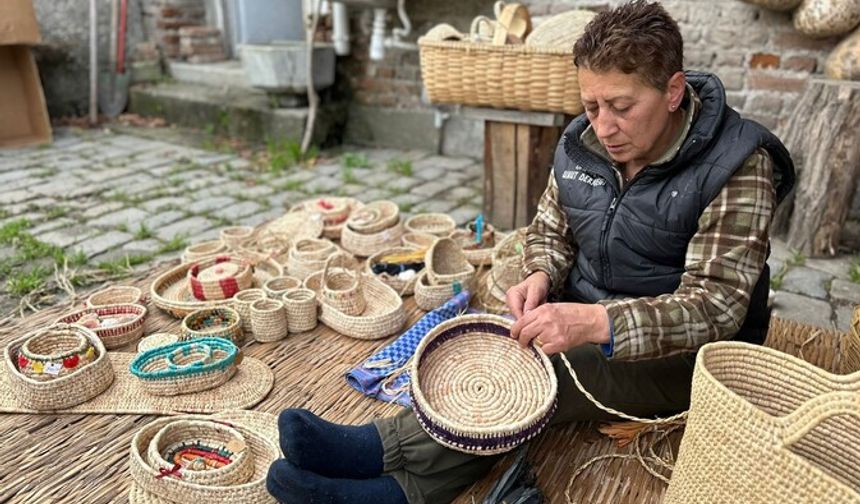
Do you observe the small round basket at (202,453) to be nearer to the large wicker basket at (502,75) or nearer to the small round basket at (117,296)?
the small round basket at (117,296)

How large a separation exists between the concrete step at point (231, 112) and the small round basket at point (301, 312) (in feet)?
10.2

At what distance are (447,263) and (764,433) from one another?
184cm

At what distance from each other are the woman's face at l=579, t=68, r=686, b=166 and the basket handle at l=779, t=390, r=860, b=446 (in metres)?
0.79

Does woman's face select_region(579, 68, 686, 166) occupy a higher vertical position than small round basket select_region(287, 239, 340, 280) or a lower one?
higher

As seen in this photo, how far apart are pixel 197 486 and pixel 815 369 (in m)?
1.49

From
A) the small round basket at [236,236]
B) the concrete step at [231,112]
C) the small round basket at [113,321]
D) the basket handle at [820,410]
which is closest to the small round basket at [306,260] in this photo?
the small round basket at [236,236]

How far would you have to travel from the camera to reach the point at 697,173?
1.73m

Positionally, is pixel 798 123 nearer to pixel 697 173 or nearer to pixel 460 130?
pixel 697 173

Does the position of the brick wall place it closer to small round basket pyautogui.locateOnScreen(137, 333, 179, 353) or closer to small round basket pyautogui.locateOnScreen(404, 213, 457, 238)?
small round basket pyautogui.locateOnScreen(404, 213, 457, 238)

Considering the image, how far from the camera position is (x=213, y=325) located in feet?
8.29

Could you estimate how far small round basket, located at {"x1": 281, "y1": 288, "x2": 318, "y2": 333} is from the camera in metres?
2.52

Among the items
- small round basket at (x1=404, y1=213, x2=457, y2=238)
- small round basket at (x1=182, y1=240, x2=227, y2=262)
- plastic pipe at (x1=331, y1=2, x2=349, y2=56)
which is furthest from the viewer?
plastic pipe at (x1=331, y1=2, x2=349, y2=56)

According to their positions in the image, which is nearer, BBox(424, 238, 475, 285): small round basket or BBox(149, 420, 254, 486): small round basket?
BBox(149, 420, 254, 486): small round basket

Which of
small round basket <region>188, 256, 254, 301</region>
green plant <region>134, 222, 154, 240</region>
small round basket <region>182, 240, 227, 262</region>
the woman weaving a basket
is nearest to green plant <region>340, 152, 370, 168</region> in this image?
green plant <region>134, 222, 154, 240</region>
